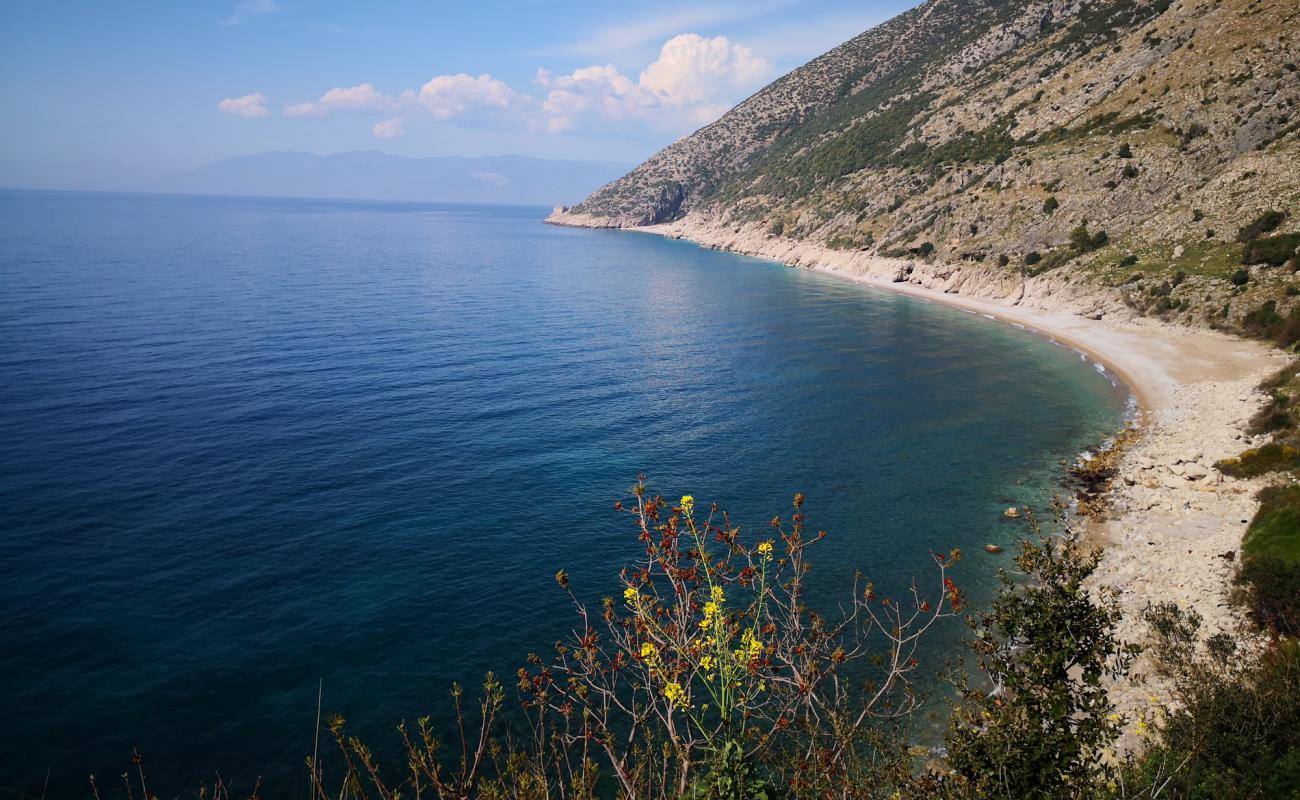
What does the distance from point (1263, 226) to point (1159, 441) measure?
135 ft

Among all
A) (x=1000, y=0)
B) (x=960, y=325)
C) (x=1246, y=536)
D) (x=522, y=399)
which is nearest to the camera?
(x=1246, y=536)

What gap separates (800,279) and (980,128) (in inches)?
1678

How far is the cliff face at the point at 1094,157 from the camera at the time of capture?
70.9 meters

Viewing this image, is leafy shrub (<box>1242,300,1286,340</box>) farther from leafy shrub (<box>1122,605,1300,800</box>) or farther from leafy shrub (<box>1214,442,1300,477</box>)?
leafy shrub (<box>1122,605,1300,800</box>)

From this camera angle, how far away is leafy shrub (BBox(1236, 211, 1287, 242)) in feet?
213

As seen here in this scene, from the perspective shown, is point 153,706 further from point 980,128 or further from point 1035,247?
point 980,128

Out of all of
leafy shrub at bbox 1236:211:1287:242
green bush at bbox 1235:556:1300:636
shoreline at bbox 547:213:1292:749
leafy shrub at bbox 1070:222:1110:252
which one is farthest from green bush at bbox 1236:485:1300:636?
leafy shrub at bbox 1070:222:1110:252

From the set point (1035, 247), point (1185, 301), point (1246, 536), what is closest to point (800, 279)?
point (1035, 247)

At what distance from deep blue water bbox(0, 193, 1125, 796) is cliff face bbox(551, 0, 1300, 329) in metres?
20.7

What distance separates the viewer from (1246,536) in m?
27.6

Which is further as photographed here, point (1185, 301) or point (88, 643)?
point (1185, 301)

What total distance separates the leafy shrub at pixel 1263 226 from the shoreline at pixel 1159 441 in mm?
11543

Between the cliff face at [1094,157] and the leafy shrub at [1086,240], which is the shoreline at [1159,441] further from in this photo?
the leafy shrub at [1086,240]

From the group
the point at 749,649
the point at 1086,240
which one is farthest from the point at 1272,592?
the point at 1086,240
